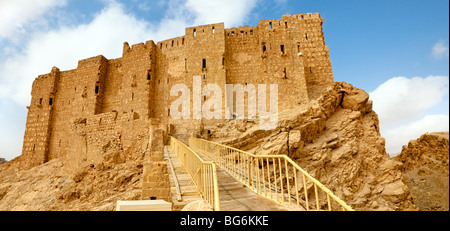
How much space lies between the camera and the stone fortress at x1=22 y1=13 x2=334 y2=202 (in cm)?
1858

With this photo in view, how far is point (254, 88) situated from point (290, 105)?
3.67 meters

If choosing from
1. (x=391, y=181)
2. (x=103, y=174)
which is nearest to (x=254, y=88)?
(x=391, y=181)

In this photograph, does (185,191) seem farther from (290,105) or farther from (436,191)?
(436,191)

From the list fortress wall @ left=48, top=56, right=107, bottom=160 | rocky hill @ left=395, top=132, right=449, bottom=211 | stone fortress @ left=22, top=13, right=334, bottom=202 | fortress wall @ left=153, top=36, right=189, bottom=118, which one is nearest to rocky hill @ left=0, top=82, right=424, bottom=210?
stone fortress @ left=22, top=13, right=334, bottom=202

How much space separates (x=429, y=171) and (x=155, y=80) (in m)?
25.7

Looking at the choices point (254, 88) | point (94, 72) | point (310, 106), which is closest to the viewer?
point (310, 106)

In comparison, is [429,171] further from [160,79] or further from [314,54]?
[160,79]

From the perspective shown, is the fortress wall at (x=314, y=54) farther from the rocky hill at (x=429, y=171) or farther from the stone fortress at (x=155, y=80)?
the rocky hill at (x=429, y=171)

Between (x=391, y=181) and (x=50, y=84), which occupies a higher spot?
(x=50, y=84)

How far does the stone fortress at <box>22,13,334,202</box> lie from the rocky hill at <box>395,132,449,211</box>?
32.1 ft

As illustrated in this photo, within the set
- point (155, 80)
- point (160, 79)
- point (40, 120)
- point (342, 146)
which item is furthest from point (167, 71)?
point (342, 146)

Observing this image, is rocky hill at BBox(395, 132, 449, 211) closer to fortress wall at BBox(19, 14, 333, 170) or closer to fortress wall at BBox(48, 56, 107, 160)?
fortress wall at BBox(19, 14, 333, 170)

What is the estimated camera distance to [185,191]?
5.04 meters
